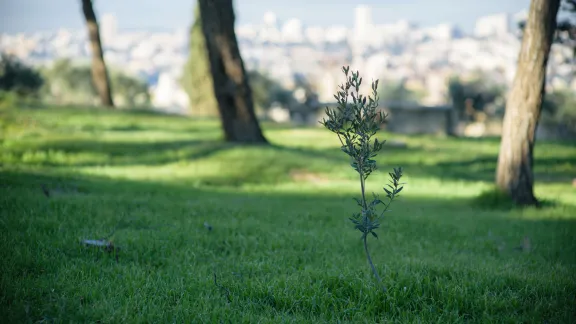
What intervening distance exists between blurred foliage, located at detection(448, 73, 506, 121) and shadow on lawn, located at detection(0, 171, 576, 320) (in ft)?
155

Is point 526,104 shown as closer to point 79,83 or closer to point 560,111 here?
point 560,111

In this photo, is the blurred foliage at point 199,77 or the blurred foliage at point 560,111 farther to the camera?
the blurred foliage at point 560,111

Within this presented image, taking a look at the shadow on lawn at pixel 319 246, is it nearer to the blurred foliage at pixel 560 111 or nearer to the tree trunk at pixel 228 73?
the tree trunk at pixel 228 73

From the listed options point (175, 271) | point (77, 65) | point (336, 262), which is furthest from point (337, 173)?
point (77, 65)

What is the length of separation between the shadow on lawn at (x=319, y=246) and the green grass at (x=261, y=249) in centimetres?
2

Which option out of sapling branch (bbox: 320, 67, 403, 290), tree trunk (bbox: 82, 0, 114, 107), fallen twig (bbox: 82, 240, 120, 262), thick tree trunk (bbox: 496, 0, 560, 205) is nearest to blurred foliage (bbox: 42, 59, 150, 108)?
tree trunk (bbox: 82, 0, 114, 107)

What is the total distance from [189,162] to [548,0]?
31.3 ft

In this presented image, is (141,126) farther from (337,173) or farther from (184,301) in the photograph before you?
(184,301)

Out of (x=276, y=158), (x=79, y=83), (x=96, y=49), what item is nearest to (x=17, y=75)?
(x=96, y=49)

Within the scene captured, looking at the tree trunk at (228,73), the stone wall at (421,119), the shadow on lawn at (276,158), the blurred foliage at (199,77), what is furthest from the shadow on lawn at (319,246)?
the stone wall at (421,119)

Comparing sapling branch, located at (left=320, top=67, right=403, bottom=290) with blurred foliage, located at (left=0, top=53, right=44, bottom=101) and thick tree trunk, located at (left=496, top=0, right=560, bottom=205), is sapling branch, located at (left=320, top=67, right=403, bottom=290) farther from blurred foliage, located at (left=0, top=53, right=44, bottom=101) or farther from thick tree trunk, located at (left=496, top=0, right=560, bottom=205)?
blurred foliage, located at (left=0, top=53, right=44, bottom=101)

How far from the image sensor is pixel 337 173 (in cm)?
1530

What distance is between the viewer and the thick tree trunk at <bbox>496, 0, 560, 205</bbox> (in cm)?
1064

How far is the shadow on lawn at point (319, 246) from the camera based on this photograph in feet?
15.1
